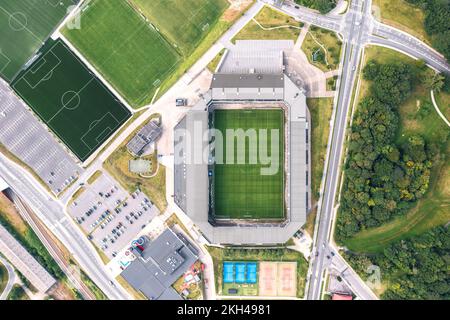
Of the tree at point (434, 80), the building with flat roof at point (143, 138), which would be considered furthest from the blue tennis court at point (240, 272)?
the tree at point (434, 80)

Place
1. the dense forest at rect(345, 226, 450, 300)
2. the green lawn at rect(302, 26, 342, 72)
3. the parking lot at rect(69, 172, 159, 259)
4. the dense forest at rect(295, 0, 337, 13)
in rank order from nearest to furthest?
the dense forest at rect(345, 226, 450, 300) < the dense forest at rect(295, 0, 337, 13) < the green lawn at rect(302, 26, 342, 72) < the parking lot at rect(69, 172, 159, 259)

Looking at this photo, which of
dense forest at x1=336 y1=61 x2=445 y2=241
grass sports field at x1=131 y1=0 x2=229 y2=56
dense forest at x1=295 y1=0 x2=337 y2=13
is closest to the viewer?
dense forest at x1=336 y1=61 x2=445 y2=241

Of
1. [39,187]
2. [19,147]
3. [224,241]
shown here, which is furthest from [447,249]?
[19,147]

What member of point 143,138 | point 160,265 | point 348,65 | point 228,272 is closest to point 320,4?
point 348,65

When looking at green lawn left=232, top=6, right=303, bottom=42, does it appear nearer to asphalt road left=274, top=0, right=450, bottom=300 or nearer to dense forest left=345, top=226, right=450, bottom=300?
asphalt road left=274, top=0, right=450, bottom=300

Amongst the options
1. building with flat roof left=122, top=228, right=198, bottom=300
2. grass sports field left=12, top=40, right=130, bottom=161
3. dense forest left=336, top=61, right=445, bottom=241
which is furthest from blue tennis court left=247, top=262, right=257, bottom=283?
grass sports field left=12, top=40, right=130, bottom=161

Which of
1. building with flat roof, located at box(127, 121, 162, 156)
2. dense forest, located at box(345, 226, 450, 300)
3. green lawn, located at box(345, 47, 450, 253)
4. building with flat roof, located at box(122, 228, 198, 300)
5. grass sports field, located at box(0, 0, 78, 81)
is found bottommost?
dense forest, located at box(345, 226, 450, 300)

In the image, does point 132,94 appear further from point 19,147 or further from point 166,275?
point 166,275

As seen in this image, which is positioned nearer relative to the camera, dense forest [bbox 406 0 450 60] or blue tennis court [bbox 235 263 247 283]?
dense forest [bbox 406 0 450 60]
